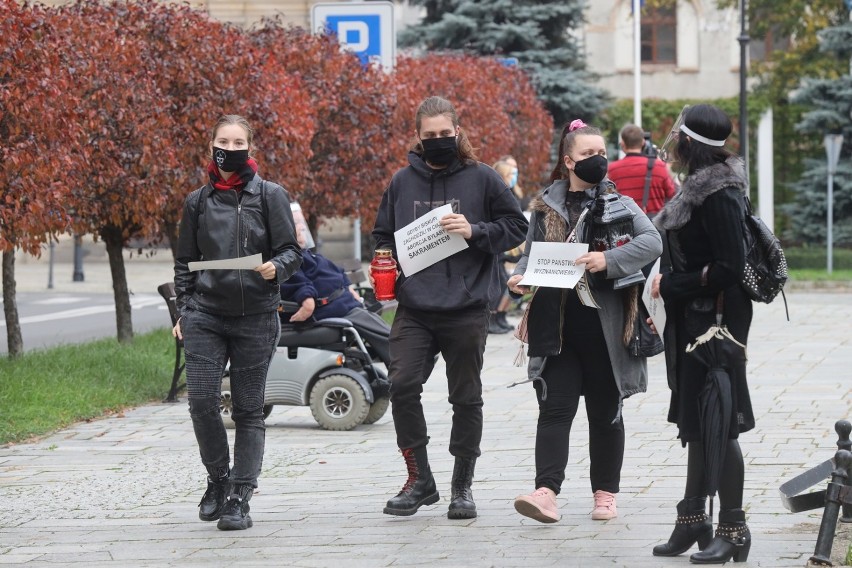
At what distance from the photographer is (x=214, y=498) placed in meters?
7.39

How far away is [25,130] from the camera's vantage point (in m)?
11.1

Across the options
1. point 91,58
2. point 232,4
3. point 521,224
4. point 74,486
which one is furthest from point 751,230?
point 232,4

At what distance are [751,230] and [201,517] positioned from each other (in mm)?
2741

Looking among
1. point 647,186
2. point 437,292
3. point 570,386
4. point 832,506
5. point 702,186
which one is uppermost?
point 702,186

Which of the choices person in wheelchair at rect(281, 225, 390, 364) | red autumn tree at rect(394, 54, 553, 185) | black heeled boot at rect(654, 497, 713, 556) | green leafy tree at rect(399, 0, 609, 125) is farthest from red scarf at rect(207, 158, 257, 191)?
green leafy tree at rect(399, 0, 609, 125)

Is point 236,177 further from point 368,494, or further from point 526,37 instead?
point 526,37

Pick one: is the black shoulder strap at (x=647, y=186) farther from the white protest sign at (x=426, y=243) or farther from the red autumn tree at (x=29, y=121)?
the white protest sign at (x=426, y=243)

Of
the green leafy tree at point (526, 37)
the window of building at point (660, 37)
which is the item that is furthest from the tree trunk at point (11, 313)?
the window of building at point (660, 37)

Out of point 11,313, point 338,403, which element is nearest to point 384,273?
point 338,403

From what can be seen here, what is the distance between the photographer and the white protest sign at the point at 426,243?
7.26m

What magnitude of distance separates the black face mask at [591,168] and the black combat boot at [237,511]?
6.60ft

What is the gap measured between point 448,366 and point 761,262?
5.62ft

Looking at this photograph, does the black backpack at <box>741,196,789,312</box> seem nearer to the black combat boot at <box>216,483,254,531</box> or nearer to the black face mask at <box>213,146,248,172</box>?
the black face mask at <box>213,146,248,172</box>

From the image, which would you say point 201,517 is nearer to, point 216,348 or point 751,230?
point 216,348
